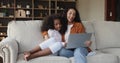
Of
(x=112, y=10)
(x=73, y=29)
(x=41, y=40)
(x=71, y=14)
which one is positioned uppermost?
(x=112, y=10)

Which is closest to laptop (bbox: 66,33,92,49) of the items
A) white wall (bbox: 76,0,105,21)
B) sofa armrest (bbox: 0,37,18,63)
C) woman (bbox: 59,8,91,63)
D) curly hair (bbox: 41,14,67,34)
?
woman (bbox: 59,8,91,63)

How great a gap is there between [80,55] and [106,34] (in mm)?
992

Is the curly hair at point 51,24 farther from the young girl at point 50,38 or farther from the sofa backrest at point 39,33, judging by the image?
the sofa backrest at point 39,33

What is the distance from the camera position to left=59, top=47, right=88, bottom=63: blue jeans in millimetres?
2475

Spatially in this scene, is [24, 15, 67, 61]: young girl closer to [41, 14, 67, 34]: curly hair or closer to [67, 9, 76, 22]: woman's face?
[41, 14, 67, 34]: curly hair

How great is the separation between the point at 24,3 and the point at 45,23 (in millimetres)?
4114

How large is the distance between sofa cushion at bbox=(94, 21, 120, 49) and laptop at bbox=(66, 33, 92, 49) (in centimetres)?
69

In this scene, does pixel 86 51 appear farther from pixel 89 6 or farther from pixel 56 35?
pixel 89 6

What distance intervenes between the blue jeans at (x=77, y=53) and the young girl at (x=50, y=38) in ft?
0.25

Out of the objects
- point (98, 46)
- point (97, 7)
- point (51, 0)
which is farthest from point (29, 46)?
point (97, 7)

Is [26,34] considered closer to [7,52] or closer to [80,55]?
[7,52]

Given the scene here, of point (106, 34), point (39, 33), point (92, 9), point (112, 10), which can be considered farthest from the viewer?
point (92, 9)

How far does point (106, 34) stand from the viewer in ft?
11.0

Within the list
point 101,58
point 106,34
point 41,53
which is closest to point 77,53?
point 101,58
